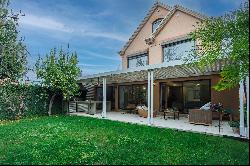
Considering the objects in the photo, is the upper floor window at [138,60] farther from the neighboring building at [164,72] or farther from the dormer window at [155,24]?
the dormer window at [155,24]

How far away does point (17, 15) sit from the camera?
21.6 metres

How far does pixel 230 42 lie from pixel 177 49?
1213 cm

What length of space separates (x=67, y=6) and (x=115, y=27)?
1173 centimetres

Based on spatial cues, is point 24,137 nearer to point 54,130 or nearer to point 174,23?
point 54,130

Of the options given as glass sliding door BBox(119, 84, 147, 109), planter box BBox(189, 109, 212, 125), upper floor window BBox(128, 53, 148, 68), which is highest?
upper floor window BBox(128, 53, 148, 68)

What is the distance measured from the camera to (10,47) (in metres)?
21.6

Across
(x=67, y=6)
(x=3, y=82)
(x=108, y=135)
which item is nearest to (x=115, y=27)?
(x=67, y=6)

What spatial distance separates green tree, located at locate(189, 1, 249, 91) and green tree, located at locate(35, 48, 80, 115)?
13290 millimetres

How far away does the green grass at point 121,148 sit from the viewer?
8.18 meters

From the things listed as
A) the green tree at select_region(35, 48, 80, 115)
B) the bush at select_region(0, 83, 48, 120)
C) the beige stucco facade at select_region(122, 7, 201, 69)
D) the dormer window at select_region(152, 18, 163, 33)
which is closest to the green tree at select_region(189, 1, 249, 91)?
the beige stucco facade at select_region(122, 7, 201, 69)

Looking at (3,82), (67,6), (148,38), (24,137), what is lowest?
(24,137)

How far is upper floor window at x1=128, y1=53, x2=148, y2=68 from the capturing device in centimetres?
2542

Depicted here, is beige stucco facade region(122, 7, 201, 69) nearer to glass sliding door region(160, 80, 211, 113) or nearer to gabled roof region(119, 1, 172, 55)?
gabled roof region(119, 1, 172, 55)

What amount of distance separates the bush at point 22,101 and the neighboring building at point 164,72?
12.9 feet
